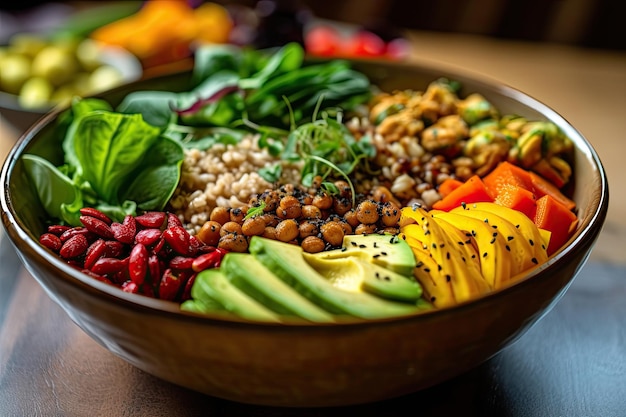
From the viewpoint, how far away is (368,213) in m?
1.45

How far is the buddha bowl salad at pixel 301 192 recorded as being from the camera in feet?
3.84

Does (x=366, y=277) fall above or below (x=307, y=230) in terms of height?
above

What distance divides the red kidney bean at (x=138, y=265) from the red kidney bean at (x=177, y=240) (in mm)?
63

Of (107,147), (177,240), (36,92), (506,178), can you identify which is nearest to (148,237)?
(177,240)

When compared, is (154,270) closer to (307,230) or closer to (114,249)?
(114,249)

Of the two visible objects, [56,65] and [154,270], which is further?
[56,65]

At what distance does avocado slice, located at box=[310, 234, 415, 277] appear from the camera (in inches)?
46.9

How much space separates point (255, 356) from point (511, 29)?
3.28 meters

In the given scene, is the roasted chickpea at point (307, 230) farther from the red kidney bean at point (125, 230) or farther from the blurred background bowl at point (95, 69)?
the blurred background bowl at point (95, 69)

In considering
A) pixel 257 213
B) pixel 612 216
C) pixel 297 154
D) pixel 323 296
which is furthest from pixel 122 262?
pixel 612 216

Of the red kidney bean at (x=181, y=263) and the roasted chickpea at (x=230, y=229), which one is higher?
the red kidney bean at (x=181, y=263)

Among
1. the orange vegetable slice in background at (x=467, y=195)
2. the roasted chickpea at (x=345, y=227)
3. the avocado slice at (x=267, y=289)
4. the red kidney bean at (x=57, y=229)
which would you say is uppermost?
the avocado slice at (x=267, y=289)

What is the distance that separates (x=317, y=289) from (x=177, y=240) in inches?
13.7

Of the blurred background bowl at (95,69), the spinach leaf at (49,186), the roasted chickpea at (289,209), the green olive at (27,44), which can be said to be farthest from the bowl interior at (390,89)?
the green olive at (27,44)
